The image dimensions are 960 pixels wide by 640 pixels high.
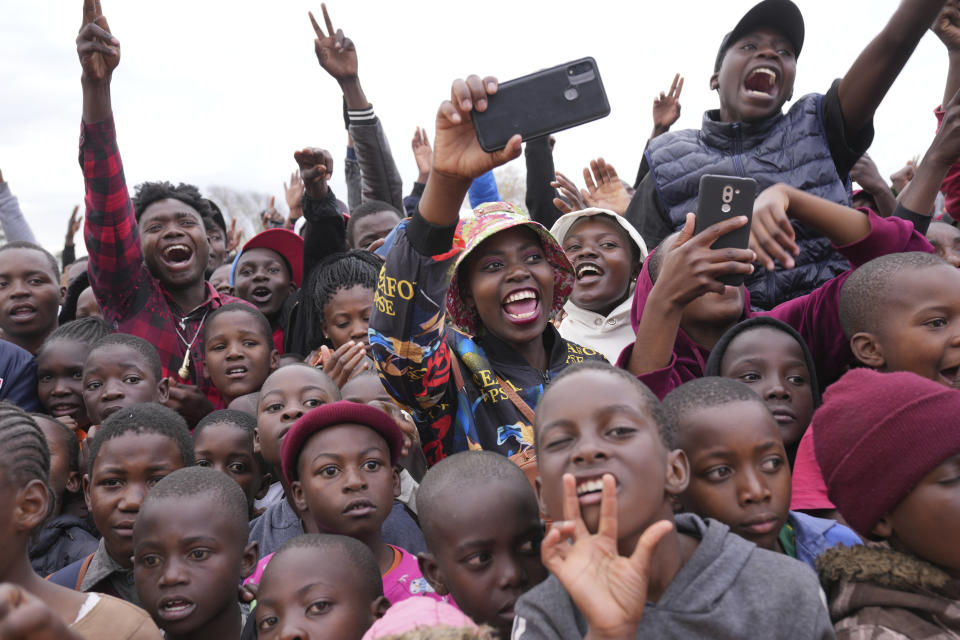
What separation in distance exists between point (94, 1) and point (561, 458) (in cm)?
A: 343

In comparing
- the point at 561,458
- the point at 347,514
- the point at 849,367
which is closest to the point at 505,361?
the point at 347,514

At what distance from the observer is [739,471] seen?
2.14 meters

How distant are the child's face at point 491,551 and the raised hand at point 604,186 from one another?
2864 millimetres

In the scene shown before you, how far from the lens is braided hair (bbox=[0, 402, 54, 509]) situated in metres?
2.07

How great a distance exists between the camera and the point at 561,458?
1.79 m

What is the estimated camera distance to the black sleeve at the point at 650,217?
4.14 metres

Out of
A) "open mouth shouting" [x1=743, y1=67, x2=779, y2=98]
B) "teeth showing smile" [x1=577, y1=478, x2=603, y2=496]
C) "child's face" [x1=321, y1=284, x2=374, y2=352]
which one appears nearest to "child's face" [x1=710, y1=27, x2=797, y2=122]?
"open mouth shouting" [x1=743, y1=67, x2=779, y2=98]

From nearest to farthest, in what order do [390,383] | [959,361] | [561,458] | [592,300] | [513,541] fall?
[561,458] < [513,541] < [959,361] < [390,383] < [592,300]

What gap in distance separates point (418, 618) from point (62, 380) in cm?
304

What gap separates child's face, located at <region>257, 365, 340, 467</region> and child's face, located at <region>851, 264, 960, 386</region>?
2.17m

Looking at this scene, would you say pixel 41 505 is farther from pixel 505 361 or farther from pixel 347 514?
pixel 505 361

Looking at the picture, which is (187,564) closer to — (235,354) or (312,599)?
(312,599)

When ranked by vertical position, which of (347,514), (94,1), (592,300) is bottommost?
(347,514)

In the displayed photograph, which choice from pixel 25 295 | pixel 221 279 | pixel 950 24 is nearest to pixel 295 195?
pixel 221 279
